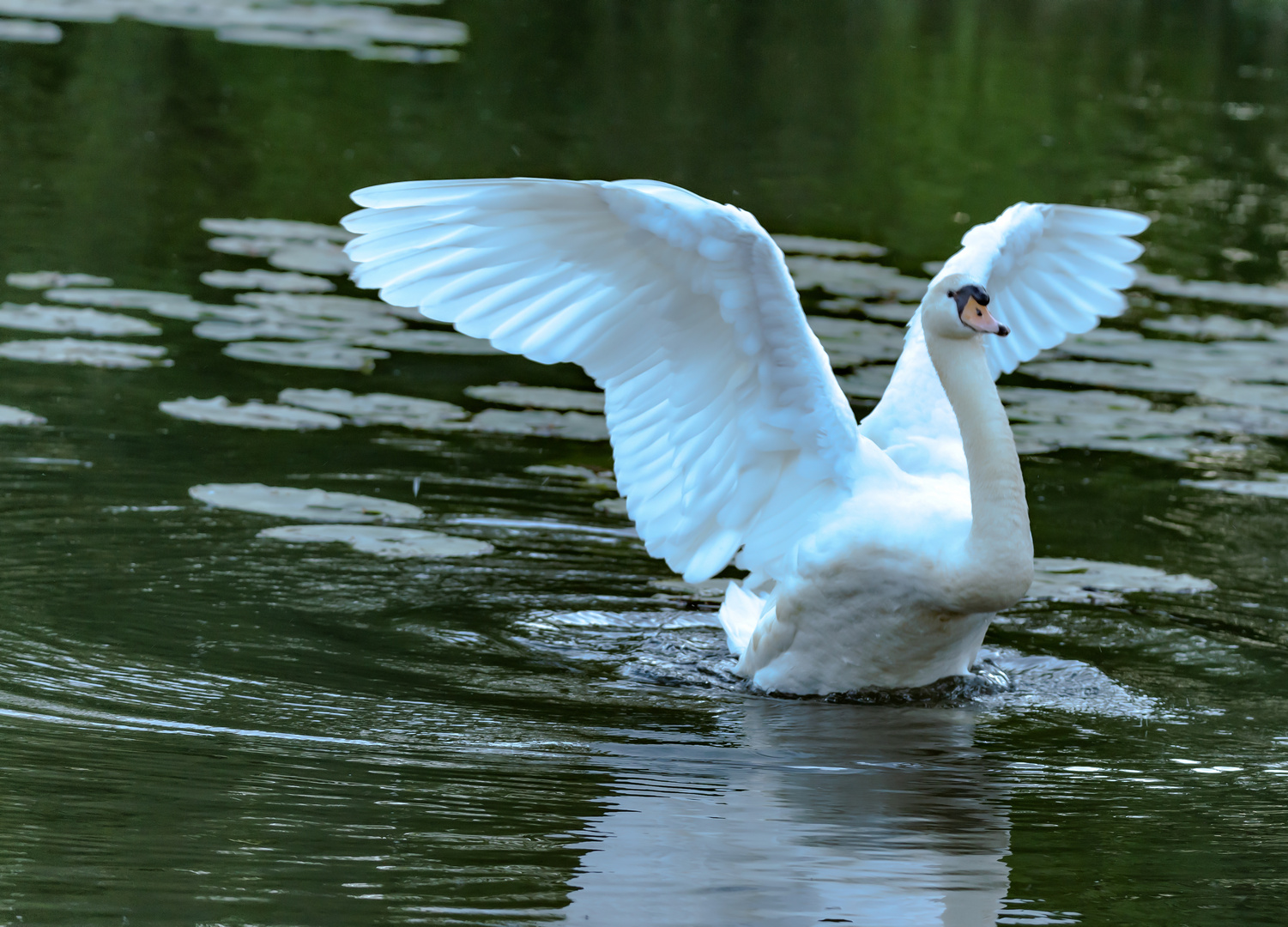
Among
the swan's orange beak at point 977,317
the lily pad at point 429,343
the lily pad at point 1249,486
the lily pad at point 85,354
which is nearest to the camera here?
the swan's orange beak at point 977,317

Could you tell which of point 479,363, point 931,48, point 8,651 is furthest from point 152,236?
point 931,48

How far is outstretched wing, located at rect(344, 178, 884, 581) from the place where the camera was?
14.6 feet

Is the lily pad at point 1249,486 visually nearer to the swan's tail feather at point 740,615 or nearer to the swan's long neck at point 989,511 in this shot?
the swan's tail feather at point 740,615

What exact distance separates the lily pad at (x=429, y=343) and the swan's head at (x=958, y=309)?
4227 mm

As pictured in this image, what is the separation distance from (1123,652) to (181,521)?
3.00m

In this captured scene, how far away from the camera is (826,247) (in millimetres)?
11312

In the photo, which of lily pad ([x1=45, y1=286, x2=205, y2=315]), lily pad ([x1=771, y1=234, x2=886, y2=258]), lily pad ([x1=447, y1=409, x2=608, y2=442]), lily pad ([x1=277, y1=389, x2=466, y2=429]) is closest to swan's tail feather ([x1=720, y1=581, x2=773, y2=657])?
lily pad ([x1=447, y1=409, x2=608, y2=442])

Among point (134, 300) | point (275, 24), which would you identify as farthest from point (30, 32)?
point (134, 300)

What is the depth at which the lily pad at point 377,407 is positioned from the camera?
289 inches

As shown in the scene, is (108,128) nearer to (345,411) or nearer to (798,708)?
(345,411)

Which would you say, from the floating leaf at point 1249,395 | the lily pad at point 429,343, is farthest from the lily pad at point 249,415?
the floating leaf at point 1249,395

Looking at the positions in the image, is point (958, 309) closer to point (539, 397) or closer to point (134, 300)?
point (539, 397)

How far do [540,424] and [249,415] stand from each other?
1.22 meters

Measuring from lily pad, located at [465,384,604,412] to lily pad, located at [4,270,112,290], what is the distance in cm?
224
